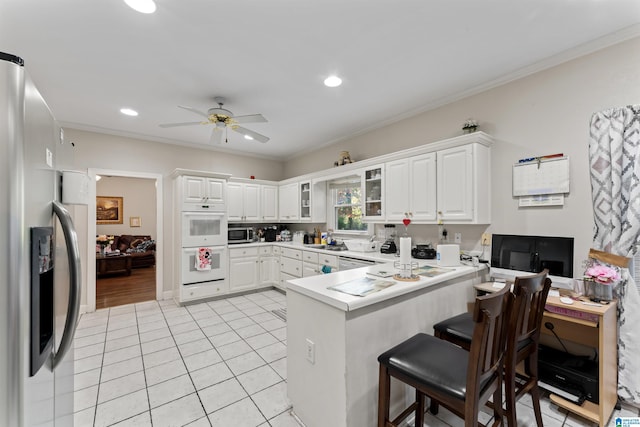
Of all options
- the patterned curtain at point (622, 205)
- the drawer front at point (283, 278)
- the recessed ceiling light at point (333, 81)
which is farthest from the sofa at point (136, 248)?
the patterned curtain at point (622, 205)

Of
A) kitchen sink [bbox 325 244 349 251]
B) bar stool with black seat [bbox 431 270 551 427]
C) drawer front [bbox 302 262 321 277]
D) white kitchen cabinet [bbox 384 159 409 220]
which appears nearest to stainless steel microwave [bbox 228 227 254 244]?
drawer front [bbox 302 262 321 277]

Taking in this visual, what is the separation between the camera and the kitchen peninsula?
1.54 meters

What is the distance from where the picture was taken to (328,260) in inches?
159

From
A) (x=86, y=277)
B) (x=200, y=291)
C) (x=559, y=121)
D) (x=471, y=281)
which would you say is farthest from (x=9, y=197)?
(x=86, y=277)

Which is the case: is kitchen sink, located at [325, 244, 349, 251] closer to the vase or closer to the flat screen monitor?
the flat screen monitor

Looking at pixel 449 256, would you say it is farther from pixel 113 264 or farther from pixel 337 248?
pixel 113 264

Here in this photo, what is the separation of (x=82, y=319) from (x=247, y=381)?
3149 millimetres

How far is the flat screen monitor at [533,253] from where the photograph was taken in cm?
230

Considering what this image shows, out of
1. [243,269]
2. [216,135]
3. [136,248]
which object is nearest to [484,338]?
[216,135]

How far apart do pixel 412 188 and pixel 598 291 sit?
1821 mm

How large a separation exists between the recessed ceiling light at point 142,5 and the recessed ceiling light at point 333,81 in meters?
1.56

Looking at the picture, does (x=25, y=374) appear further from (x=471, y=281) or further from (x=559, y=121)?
(x=559, y=121)

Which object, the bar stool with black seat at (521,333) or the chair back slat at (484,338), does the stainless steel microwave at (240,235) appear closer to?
the bar stool with black seat at (521,333)

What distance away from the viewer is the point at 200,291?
4461 millimetres
